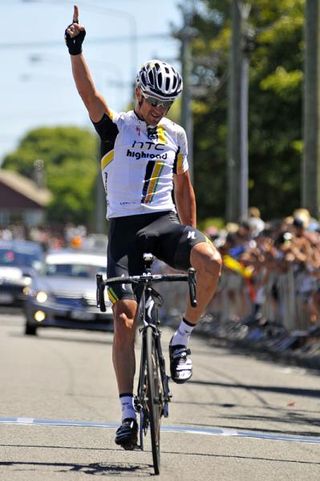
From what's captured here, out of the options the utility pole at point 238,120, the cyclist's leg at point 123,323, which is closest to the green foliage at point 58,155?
the utility pole at point 238,120

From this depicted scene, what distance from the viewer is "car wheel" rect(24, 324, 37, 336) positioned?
24648 mm

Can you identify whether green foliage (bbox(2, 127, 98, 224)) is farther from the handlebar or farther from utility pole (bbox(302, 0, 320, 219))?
the handlebar

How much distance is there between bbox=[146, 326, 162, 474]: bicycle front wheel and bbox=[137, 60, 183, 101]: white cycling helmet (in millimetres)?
1335

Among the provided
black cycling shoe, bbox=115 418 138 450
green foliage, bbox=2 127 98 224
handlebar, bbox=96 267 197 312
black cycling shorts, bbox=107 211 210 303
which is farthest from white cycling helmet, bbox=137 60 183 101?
green foliage, bbox=2 127 98 224

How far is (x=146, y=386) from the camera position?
882 cm

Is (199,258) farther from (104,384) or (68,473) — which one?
(104,384)

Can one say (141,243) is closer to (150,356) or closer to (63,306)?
(150,356)

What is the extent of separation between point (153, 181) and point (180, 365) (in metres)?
1.09

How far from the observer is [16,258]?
35.8m

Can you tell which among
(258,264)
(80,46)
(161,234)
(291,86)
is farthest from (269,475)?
(291,86)

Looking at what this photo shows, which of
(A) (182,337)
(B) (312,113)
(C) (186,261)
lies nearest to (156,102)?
(C) (186,261)

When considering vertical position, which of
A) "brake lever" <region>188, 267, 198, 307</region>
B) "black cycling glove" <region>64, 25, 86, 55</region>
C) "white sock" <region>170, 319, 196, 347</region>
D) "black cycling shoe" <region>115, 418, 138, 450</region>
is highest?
"black cycling glove" <region>64, 25, 86, 55</region>

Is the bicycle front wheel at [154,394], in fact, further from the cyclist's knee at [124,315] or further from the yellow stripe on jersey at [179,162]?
the yellow stripe on jersey at [179,162]

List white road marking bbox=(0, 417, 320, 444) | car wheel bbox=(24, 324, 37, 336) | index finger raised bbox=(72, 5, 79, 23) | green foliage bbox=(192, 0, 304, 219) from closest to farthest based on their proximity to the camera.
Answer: index finger raised bbox=(72, 5, 79, 23)
white road marking bbox=(0, 417, 320, 444)
car wheel bbox=(24, 324, 37, 336)
green foliage bbox=(192, 0, 304, 219)
